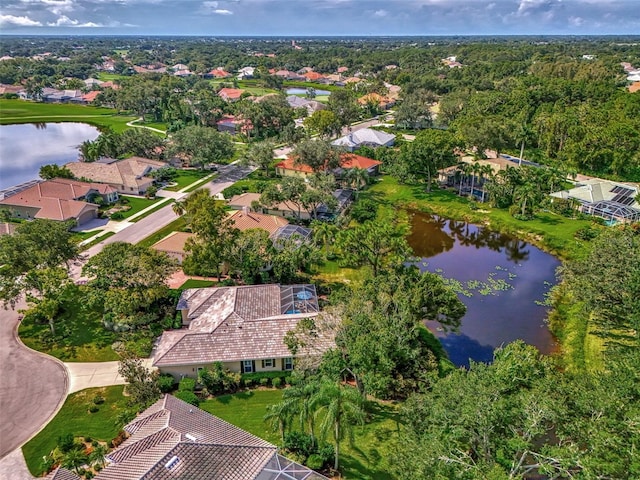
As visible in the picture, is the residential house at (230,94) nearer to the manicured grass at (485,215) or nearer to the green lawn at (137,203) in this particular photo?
the green lawn at (137,203)

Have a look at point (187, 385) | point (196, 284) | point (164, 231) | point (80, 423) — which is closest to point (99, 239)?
point (164, 231)

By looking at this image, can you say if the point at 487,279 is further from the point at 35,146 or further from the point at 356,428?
the point at 35,146

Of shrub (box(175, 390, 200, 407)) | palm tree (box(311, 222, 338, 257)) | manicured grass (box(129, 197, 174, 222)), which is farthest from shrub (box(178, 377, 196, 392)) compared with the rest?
manicured grass (box(129, 197, 174, 222))

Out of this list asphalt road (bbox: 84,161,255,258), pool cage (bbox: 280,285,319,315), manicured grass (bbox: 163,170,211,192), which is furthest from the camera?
manicured grass (bbox: 163,170,211,192)

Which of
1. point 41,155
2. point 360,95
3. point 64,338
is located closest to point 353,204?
point 64,338

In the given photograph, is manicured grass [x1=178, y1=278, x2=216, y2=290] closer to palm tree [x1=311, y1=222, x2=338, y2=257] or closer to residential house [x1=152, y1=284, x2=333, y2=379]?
residential house [x1=152, y1=284, x2=333, y2=379]
